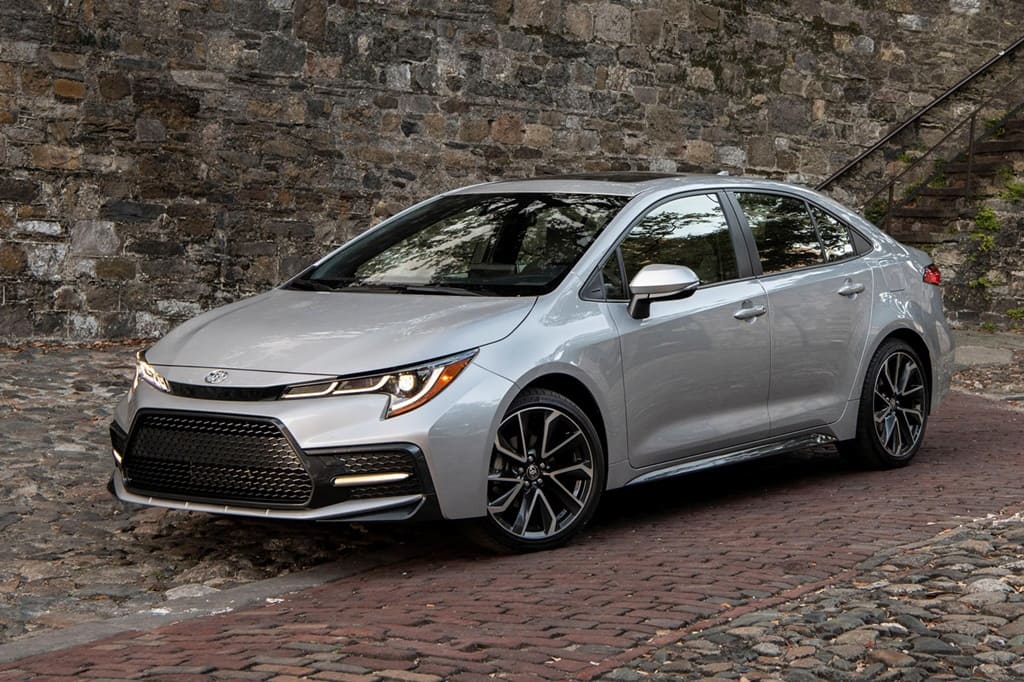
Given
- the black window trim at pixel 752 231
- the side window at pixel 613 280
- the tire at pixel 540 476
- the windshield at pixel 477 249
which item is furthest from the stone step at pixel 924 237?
the tire at pixel 540 476

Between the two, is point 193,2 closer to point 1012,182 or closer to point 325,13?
point 325,13

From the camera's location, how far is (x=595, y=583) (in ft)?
19.2

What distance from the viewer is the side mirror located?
22.7ft

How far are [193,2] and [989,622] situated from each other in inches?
430

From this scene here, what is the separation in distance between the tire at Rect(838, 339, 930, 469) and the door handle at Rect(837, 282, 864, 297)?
38cm

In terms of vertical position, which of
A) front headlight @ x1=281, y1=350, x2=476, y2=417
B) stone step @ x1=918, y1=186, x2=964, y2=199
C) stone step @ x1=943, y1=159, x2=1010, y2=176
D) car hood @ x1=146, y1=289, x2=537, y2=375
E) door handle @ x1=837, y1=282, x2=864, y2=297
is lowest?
front headlight @ x1=281, y1=350, x2=476, y2=417

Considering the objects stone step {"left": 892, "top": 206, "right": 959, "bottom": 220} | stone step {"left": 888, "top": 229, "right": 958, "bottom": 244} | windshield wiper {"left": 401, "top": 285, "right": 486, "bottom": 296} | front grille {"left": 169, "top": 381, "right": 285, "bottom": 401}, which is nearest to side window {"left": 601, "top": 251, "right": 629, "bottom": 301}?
windshield wiper {"left": 401, "top": 285, "right": 486, "bottom": 296}

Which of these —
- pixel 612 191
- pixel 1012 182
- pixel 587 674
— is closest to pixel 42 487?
pixel 612 191

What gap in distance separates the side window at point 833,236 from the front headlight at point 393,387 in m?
3.17

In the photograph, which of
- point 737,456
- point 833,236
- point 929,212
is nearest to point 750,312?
point 737,456

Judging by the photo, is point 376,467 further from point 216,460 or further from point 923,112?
point 923,112

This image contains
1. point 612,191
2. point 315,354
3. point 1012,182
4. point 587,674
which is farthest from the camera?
point 1012,182

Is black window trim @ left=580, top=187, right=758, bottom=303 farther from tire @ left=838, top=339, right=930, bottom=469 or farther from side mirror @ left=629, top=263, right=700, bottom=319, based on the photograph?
tire @ left=838, top=339, right=930, bottom=469

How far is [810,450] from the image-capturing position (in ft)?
32.0
